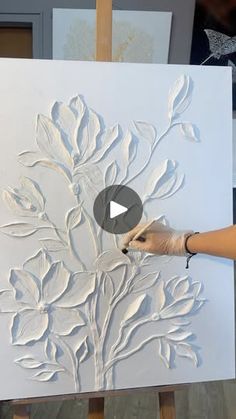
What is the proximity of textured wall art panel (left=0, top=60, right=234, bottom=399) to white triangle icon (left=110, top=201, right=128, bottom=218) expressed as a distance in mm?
43

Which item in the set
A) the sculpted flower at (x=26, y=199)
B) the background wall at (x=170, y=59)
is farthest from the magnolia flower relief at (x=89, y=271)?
the background wall at (x=170, y=59)

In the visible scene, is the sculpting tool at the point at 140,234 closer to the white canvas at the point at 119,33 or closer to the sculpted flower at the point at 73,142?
the sculpted flower at the point at 73,142

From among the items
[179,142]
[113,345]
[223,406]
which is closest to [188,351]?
[113,345]

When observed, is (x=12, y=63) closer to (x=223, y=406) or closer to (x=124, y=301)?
(x=124, y=301)

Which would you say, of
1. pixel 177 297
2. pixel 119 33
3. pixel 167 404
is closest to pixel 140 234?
pixel 177 297

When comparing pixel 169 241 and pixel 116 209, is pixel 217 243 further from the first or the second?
pixel 116 209

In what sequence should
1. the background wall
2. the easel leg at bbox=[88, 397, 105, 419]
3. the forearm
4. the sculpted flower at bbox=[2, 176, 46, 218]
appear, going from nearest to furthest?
the forearm → the sculpted flower at bbox=[2, 176, 46, 218] → the easel leg at bbox=[88, 397, 105, 419] → the background wall

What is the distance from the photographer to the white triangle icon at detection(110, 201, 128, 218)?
1.03 meters

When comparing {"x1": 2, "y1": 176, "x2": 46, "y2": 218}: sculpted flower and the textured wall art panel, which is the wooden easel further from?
{"x1": 2, "y1": 176, "x2": 46, "y2": 218}: sculpted flower

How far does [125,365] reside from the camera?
104cm
